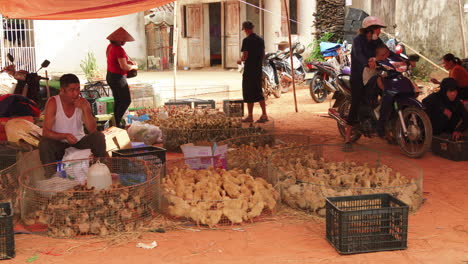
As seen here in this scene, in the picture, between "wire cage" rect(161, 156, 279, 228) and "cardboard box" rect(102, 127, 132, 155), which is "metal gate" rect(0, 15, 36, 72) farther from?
"wire cage" rect(161, 156, 279, 228)

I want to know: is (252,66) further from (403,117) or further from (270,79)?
(403,117)

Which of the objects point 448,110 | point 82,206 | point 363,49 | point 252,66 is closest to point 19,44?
point 252,66

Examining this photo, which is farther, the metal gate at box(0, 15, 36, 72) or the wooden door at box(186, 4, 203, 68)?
the wooden door at box(186, 4, 203, 68)

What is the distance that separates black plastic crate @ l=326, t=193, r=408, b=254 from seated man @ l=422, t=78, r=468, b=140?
319 cm

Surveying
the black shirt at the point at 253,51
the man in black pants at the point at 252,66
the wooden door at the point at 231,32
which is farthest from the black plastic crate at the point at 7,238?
the wooden door at the point at 231,32

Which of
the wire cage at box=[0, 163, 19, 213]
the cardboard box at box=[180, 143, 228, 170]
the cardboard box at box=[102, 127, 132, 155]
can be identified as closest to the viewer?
the wire cage at box=[0, 163, 19, 213]

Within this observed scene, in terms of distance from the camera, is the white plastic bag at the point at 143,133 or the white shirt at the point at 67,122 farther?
the white plastic bag at the point at 143,133

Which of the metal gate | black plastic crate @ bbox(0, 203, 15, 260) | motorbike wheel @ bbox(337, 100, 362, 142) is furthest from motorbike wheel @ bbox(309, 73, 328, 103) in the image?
the metal gate

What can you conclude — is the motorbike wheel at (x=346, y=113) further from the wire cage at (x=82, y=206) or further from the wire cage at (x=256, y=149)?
the wire cage at (x=82, y=206)

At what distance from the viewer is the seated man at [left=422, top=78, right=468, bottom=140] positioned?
6723 millimetres

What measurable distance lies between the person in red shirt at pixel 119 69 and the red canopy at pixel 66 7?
1.31 feet

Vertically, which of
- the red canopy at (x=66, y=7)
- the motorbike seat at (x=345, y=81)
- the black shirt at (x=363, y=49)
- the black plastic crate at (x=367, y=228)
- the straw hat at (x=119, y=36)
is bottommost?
the black plastic crate at (x=367, y=228)

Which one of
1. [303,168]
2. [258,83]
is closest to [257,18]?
[258,83]

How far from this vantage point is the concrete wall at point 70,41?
62.3ft
